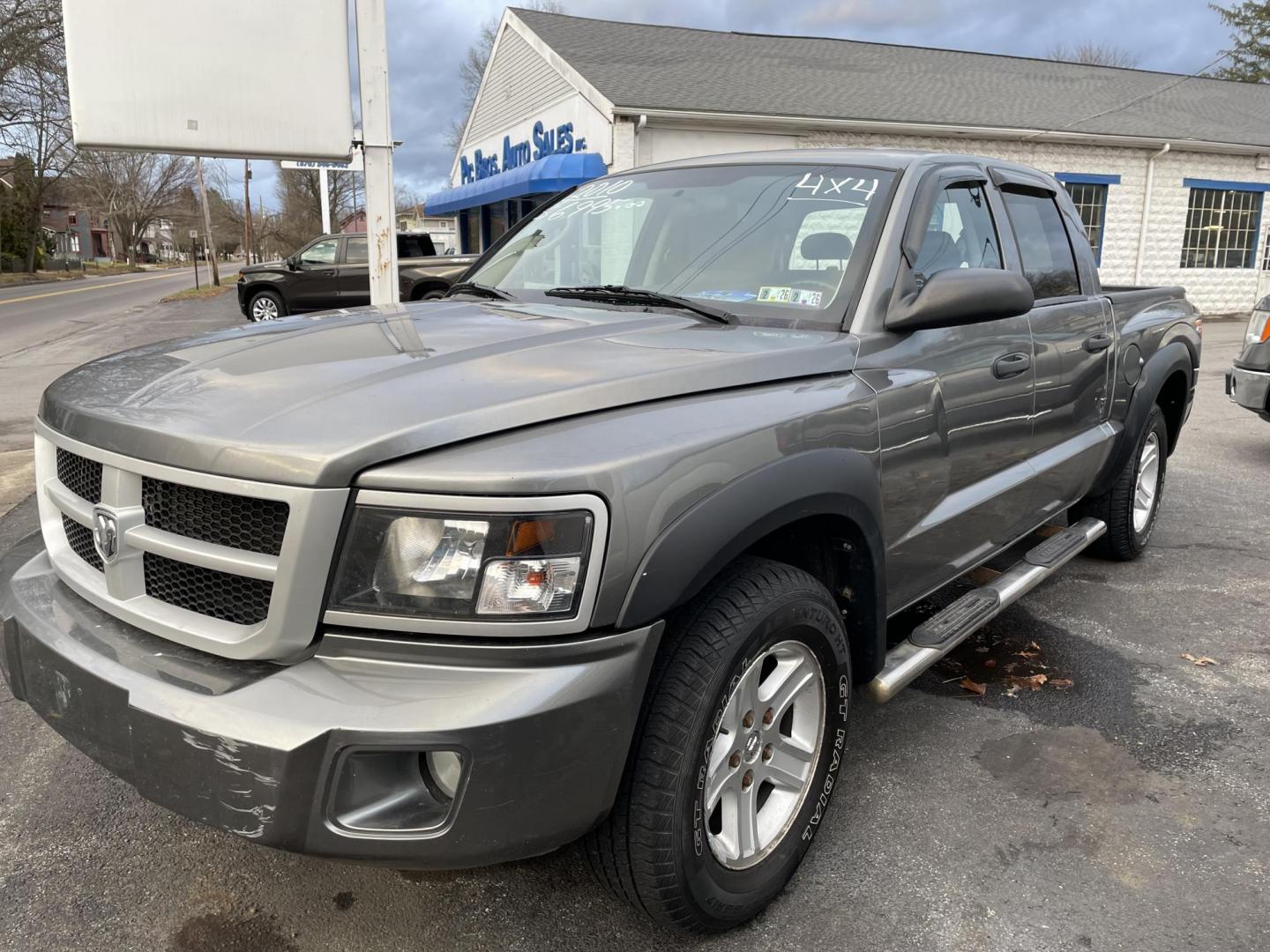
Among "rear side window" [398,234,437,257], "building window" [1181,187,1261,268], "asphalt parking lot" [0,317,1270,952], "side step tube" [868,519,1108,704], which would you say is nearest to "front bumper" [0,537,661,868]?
"asphalt parking lot" [0,317,1270,952]

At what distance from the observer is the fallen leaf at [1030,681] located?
3.53 metres

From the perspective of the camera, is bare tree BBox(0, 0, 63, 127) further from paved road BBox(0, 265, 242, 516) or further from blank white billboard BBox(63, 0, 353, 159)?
blank white billboard BBox(63, 0, 353, 159)

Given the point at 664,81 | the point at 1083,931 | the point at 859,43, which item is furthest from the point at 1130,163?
the point at 1083,931

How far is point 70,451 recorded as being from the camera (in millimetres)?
2113

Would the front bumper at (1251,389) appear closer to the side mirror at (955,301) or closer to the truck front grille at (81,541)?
the side mirror at (955,301)

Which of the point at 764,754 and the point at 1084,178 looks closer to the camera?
the point at 764,754

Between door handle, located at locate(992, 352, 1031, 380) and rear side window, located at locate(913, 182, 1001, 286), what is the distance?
0.35 metres

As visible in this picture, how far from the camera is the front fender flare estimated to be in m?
1.80

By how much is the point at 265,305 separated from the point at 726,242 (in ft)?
56.9

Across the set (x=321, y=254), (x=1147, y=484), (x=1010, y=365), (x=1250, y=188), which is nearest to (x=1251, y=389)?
(x=1147, y=484)

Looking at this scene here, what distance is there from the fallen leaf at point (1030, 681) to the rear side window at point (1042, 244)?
4.66 ft

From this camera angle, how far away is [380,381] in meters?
2.00

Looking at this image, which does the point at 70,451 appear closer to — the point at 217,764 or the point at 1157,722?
the point at 217,764

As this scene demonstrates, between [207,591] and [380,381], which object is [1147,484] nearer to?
[380,381]
